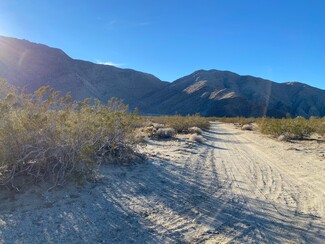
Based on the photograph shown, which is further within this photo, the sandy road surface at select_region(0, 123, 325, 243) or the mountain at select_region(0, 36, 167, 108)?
the mountain at select_region(0, 36, 167, 108)

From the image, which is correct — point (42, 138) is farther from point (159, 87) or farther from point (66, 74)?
point (159, 87)

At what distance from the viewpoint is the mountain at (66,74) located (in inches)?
3300

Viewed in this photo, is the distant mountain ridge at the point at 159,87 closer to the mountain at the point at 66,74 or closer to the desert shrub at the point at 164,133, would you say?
the mountain at the point at 66,74

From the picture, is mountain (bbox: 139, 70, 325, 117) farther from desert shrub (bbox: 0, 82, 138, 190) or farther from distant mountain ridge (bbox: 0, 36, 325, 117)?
desert shrub (bbox: 0, 82, 138, 190)

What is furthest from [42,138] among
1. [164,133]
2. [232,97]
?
[232,97]

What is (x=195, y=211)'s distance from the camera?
651 centimetres

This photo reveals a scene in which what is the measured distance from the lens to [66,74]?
93438mm

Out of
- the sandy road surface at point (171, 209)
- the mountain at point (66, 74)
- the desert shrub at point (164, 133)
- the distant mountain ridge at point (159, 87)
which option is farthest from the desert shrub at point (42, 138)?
the distant mountain ridge at point (159, 87)

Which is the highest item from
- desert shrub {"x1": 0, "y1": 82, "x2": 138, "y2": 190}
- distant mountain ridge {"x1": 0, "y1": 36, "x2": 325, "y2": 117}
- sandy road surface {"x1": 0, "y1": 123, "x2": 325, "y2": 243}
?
distant mountain ridge {"x1": 0, "y1": 36, "x2": 325, "y2": 117}

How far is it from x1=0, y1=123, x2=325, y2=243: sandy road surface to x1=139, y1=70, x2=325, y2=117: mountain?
87.0 meters

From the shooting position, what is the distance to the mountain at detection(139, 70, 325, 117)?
10506 centimetres

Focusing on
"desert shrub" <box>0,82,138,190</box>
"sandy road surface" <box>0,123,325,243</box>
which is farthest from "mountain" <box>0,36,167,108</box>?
"sandy road surface" <box>0,123,325,243</box>

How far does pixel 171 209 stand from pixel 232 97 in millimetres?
103503

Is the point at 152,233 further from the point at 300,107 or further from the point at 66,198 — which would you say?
the point at 300,107
